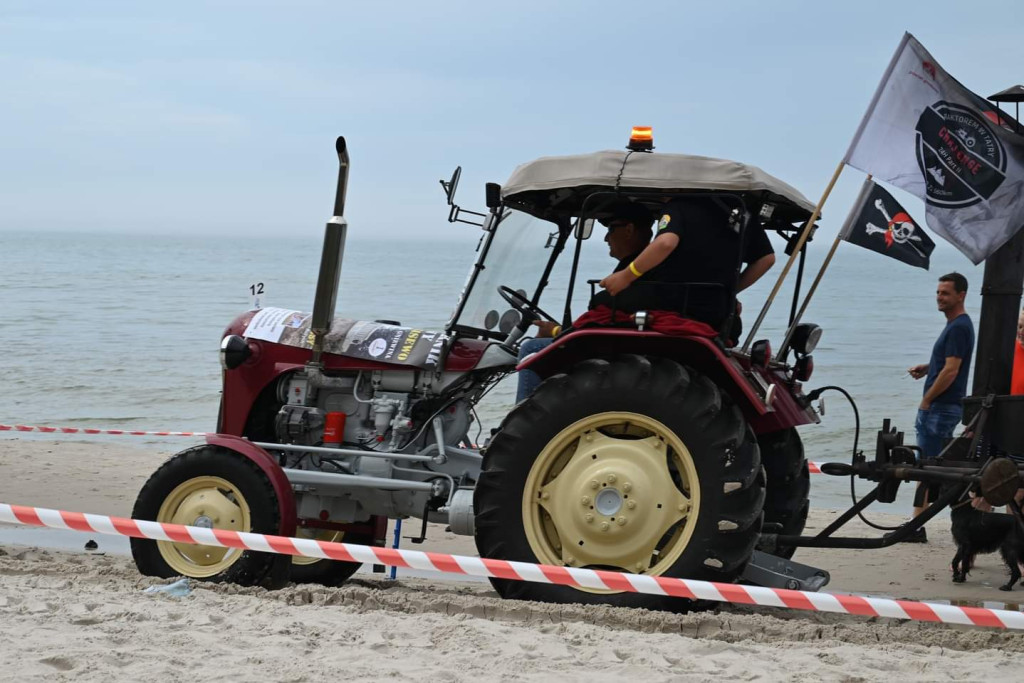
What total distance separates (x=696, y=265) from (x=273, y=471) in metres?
2.16

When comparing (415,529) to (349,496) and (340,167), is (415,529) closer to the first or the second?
(349,496)

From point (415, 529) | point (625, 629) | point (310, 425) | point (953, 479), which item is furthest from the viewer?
point (415, 529)

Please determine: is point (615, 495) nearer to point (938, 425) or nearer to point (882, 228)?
point (882, 228)

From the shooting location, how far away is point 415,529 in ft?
28.8

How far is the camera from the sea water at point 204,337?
50.5ft

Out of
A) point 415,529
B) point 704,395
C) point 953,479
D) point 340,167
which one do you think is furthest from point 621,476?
point 415,529

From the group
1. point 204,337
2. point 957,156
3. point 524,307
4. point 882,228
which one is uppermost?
point 957,156

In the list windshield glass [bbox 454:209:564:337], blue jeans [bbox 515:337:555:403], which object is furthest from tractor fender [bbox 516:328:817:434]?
windshield glass [bbox 454:209:564:337]

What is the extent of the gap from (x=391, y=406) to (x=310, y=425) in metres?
0.46

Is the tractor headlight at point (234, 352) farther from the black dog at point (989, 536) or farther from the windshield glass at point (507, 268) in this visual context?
the black dog at point (989, 536)

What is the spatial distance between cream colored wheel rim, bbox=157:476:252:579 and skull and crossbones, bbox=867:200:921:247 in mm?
3228

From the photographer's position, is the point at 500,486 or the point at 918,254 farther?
the point at 918,254

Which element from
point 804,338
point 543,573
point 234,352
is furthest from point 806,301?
point 234,352

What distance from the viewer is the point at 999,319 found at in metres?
6.31
